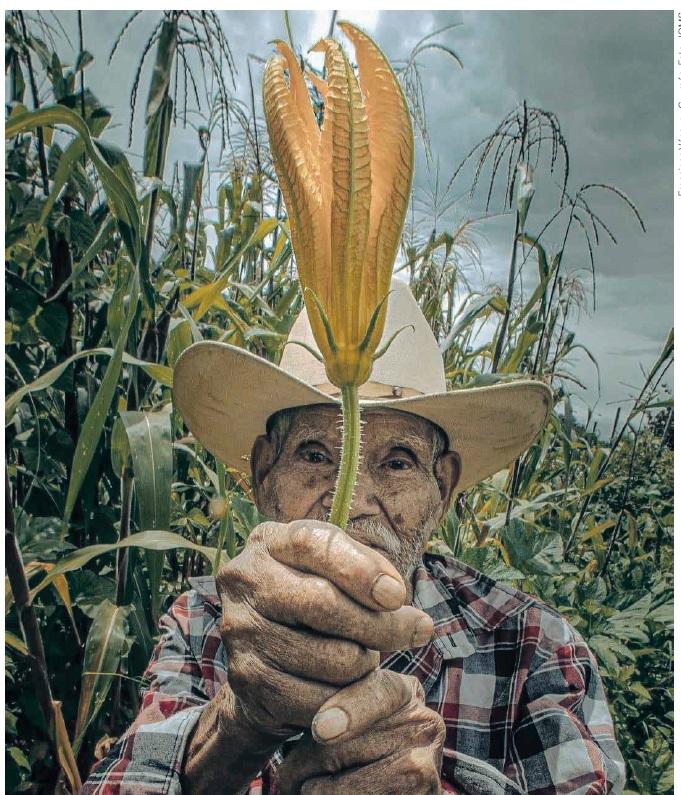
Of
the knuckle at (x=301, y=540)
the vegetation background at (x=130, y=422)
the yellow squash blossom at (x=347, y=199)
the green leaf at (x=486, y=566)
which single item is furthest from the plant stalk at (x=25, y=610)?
the green leaf at (x=486, y=566)

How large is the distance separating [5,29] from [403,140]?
1202mm

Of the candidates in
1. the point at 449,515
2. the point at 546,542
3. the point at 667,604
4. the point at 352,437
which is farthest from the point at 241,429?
the point at 667,604

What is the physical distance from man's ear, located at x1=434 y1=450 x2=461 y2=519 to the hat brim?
0.10ft

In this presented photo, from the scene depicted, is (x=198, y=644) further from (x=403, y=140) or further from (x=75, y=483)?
(x=403, y=140)

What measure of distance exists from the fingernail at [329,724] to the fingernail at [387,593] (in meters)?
0.11

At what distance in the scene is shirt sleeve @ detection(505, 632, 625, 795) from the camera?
40.8 inches

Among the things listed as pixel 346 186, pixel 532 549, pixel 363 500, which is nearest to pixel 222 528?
pixel 363 500

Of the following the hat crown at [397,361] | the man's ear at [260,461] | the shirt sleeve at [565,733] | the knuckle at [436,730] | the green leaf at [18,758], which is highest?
the hat crown at [397,361]

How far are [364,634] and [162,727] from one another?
51cm

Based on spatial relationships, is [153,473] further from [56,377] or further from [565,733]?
[565,733]

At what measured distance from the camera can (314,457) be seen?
1221 mm

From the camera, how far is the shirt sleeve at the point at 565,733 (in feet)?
3.40

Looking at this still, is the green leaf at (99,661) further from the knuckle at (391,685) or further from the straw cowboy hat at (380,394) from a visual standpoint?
the knuckle at (391,685)

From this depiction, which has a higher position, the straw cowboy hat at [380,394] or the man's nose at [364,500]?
the straw cowboy hat at [380,394]
